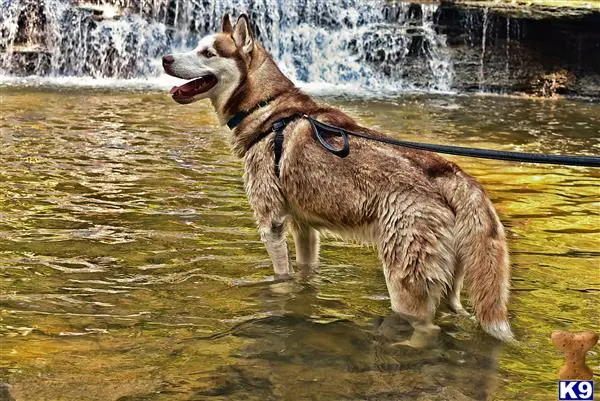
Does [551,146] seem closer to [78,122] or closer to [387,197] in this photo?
[78,122]

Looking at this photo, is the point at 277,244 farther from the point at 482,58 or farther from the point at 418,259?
the point at 482,58

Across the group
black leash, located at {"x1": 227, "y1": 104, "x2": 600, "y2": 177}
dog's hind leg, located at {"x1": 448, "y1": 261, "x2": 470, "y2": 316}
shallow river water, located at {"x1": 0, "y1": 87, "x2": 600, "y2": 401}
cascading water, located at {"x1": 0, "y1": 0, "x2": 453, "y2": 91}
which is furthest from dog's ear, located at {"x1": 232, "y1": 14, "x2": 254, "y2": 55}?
cascading water, located at {"x1": 0, "y1": 0, "x2": 453, "y2": 91}

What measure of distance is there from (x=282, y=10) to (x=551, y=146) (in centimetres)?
1187

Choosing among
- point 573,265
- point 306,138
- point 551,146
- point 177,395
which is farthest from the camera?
point 551,146

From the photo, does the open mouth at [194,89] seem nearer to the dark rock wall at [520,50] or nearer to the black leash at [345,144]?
the black leash at [345,144]

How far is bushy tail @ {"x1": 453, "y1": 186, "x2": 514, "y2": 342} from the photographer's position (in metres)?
4.19

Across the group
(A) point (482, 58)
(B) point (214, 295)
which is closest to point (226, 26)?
(B) point (214, 295)

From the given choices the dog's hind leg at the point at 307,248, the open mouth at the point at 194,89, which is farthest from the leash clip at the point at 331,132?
the dog's hind leg at the point at 307,248

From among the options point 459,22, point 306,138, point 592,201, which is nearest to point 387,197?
point 306,138

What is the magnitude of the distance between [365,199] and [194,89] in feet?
5.20

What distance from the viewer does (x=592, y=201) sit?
329 inches

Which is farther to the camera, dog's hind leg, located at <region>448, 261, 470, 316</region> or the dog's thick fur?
dog's hind leg, located at <region>448, 261, 470, 316</region>

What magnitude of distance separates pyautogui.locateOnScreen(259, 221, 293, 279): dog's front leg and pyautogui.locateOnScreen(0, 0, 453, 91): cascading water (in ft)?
51.4

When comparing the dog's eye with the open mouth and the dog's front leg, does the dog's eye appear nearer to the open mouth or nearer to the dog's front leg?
the open mouth
